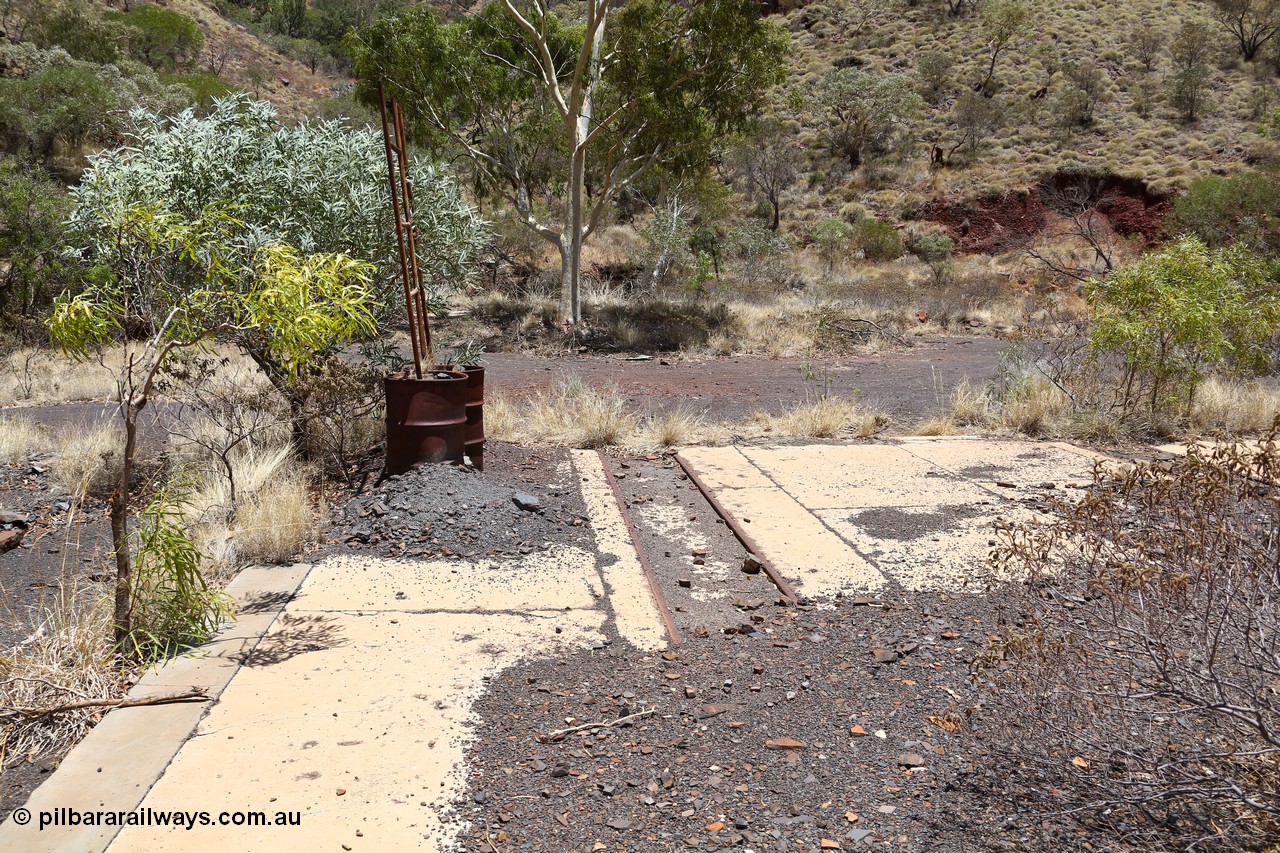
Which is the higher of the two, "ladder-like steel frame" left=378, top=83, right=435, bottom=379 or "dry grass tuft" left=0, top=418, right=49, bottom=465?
"ladder-like steel frame" left=378, top=83, right=435, bottom=379

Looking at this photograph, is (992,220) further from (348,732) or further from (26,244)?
(348,732)

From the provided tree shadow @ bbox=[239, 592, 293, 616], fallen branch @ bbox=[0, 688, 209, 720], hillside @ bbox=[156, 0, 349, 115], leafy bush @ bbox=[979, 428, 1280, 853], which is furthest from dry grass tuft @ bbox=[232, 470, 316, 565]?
hillside @ bbox=[156, 0, 349, 115]

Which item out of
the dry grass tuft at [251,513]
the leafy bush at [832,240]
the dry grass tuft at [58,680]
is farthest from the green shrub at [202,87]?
the dry grass tuft at [58,680]

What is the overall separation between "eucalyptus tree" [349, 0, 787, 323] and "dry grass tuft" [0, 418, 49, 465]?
9336 millimetres

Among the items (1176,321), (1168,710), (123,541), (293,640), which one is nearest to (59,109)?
(123,541)

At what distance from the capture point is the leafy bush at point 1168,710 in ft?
8.84

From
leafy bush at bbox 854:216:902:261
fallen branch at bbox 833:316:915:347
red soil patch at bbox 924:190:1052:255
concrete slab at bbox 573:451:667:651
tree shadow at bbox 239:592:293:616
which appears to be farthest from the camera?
red soil patch at bbox 924:190:1052:255

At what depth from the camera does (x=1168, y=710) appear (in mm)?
2949

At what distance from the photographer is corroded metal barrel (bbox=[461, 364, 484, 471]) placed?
24.3 feet

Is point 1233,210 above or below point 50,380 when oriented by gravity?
above

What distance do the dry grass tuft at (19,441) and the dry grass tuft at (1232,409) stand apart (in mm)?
11461

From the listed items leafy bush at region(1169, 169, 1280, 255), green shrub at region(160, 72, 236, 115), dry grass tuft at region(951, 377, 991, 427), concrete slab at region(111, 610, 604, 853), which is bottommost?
concrete slab at region(111, 610, 604, 853)

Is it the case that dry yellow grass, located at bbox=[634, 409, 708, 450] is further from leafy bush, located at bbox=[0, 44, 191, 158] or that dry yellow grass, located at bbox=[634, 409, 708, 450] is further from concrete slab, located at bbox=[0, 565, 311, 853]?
leafy bush, located at bbox=[0, 44, 191, 158]

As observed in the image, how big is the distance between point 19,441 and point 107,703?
597 cm
